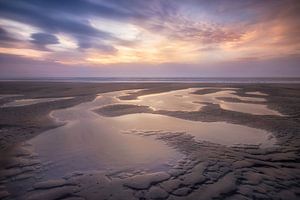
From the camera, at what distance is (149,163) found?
6.52m

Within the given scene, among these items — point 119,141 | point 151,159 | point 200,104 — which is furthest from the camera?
point 200,104

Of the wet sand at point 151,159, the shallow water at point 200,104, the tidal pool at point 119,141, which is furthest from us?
the shallow water at point 200,104

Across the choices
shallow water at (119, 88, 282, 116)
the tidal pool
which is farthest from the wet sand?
shallow water at (119, 88, 282, 116)

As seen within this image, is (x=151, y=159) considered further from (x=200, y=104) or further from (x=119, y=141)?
(x=200, y=104)

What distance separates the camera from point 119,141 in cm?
875

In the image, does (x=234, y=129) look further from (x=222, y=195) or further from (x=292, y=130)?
(x=222, y=195)

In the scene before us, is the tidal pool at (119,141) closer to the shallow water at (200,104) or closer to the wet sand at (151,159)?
the wet sand at (151,159)

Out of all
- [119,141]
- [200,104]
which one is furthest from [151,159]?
[200,104]

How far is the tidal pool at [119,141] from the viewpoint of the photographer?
21.6 ft

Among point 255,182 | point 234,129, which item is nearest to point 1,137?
point 255,182

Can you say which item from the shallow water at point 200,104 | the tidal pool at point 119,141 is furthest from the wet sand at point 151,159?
the shallow water at point 200,104

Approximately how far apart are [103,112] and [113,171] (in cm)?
960

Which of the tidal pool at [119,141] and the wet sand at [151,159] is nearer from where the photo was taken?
the wet sand at [151,159]

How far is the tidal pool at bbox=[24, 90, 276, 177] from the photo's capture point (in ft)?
21.6
